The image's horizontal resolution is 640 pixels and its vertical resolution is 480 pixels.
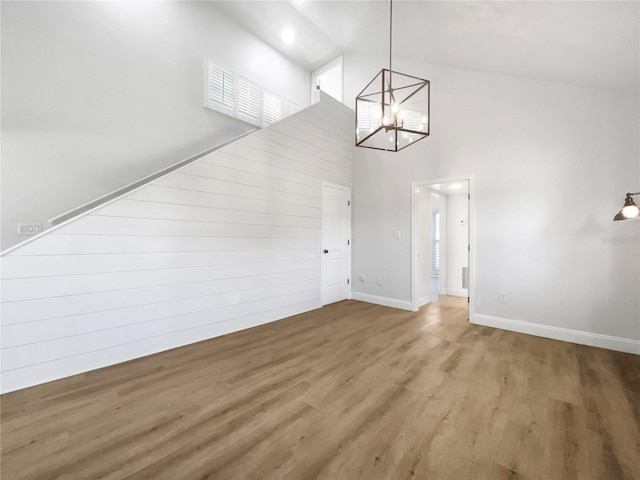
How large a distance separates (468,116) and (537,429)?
4004 mm

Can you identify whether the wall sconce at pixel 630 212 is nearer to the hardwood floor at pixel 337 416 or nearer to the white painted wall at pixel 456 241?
the hardwood floor at pixel 337 416

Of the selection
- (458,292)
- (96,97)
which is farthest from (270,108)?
(458,292)

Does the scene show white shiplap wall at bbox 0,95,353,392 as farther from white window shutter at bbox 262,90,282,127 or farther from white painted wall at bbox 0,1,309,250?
white window shutter at bbox 262,90,282,127

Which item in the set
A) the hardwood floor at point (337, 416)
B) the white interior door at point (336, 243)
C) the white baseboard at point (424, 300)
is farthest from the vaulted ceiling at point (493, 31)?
the white baseboard at point (424, 300)

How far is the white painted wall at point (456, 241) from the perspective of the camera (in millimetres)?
5758

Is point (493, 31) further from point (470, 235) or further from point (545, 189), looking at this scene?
point (470, 235)

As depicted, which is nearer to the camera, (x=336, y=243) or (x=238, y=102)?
(x=238, y=102)

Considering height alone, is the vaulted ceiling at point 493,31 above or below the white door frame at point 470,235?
above

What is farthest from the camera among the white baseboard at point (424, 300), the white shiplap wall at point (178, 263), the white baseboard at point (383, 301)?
the white baseboard at point (424, 300)

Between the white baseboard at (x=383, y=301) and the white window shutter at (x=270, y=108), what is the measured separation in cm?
407

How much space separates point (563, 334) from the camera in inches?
127

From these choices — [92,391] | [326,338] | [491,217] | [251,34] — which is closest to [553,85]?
[491,217]

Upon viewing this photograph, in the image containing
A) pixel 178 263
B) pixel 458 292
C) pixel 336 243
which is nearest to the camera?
pixel 178 263

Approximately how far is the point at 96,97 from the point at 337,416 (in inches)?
181
